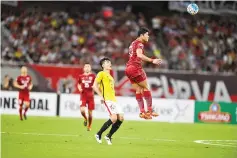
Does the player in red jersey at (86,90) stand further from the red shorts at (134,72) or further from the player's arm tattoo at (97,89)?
the player's arm tattoo at (97,89)

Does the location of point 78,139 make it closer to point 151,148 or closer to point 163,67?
point 151,148

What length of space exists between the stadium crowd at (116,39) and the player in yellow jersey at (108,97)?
17752mm

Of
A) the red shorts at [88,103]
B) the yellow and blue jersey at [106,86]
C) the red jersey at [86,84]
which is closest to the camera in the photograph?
the yellow and blue jersey at [106,86]

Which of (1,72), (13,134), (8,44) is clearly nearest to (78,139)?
(13,134)

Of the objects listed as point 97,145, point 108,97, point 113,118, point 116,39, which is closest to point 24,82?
point 108,97

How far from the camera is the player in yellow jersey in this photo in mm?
15586

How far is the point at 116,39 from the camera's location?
36.5 metres

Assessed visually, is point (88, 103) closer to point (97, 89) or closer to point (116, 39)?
point (97, 89)

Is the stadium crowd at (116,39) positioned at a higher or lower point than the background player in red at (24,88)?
higher

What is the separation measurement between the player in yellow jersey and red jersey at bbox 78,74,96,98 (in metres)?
5.74

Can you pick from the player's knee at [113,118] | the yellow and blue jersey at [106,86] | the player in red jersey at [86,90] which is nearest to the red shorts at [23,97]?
the player in red jersey at [86,90]

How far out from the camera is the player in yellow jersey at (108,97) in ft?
51.1

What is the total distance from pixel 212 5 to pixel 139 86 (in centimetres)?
2300

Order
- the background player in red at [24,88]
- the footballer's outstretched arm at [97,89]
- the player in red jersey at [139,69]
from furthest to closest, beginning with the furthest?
the background player in red at [24,88], the player in red jersey at [139,69], the footballer's outstretched arm at [97,89]
